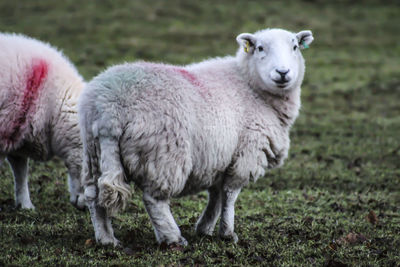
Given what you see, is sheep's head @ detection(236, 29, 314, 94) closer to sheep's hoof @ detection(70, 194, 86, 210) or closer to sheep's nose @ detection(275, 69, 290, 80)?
sheep's nose @ detection(275, 69, 290, 80)

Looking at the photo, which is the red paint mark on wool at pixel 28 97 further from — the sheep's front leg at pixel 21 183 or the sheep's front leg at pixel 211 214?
the sheep's front leg at pixel 211 214

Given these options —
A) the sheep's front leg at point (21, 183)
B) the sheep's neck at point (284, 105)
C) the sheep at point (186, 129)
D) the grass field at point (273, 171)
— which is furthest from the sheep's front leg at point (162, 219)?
the sheep's front leg at point (21, 183)

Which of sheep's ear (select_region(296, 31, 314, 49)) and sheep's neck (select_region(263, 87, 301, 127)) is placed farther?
sheep's ear (select_region(296, 31, 314, 49))

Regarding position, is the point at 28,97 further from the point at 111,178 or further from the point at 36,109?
the point at 111,178

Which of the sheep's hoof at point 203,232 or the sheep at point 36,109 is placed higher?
the sheep at point 36,109

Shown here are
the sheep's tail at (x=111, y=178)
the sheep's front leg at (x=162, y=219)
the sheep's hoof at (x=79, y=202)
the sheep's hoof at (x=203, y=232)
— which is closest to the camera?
the sheep's tail at (x=111, y=178)

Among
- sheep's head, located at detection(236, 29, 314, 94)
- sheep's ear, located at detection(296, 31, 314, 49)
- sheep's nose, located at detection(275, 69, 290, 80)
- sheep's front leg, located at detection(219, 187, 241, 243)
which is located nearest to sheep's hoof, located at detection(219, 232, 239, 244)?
sheep's front leg, located at detection(219, 187, 241, 243)

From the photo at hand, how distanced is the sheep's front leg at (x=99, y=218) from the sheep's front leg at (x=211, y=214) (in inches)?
41.8

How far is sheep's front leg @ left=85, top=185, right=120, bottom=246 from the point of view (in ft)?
17.4

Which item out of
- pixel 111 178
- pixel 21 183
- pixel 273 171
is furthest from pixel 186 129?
pixel 273 171

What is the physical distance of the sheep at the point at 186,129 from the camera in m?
5.05

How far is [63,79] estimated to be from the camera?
6.85 metres

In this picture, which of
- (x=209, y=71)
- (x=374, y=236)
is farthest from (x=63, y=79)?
(x=374, y=236)

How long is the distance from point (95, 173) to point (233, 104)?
63.0 inches
